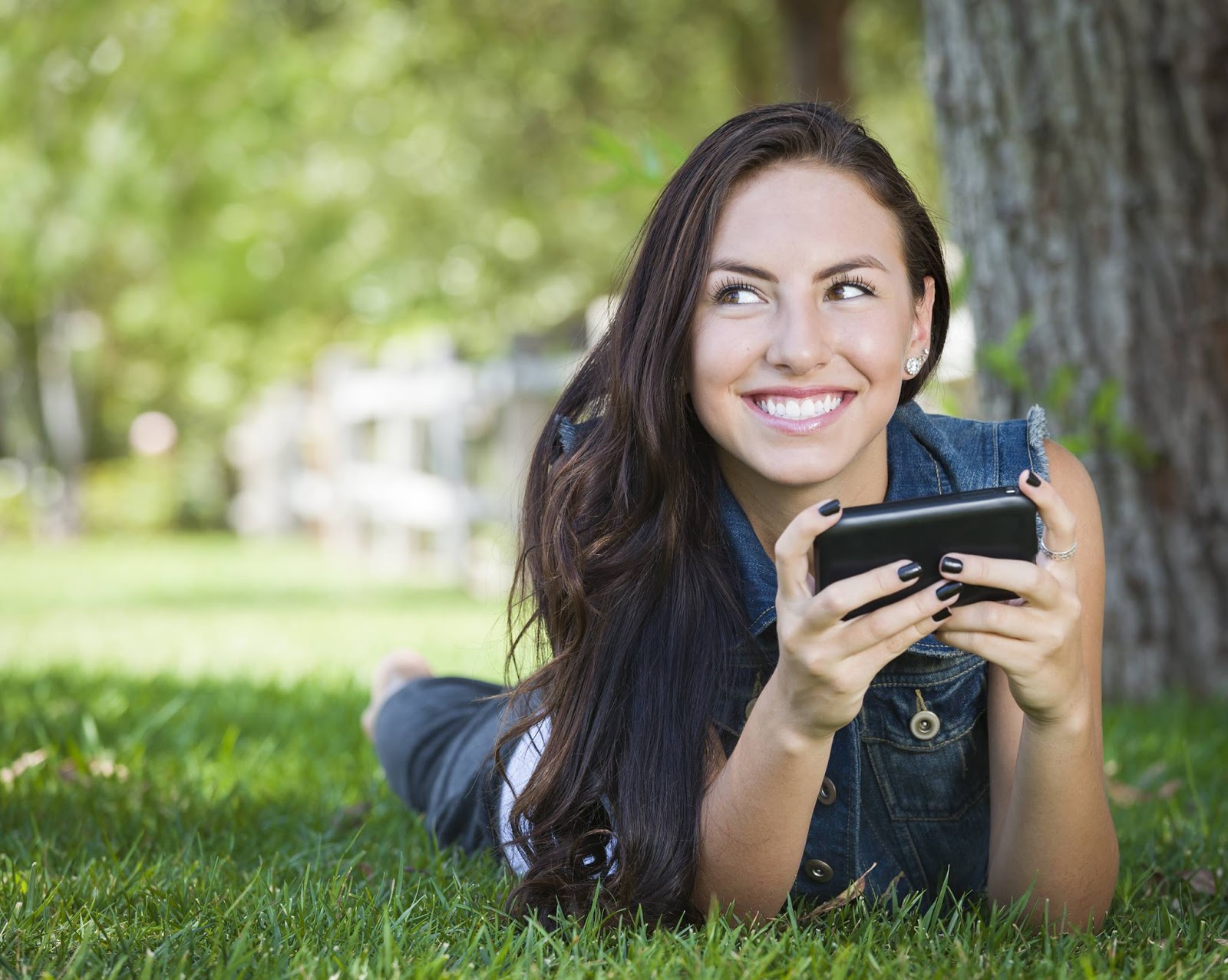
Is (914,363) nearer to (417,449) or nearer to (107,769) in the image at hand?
(107,769)

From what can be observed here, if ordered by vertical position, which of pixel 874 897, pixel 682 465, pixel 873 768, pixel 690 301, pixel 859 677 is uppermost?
pixel 690 301

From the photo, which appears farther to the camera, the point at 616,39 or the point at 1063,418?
the point at 616,39

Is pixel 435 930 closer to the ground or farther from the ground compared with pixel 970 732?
closer to the ground

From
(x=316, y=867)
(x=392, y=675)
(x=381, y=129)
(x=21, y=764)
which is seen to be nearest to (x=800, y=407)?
(x=316, y=867)

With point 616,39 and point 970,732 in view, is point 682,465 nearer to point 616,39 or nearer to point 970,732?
point 970,732

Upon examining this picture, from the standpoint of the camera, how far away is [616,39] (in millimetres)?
9586

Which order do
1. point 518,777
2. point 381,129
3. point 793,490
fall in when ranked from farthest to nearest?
point 381,129, point 518,777, point 793,490

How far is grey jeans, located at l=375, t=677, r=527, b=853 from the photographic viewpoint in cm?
254

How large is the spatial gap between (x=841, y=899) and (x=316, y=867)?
86cm

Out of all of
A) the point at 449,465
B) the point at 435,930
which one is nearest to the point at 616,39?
the point at 449,465

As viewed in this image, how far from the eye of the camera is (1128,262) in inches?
151

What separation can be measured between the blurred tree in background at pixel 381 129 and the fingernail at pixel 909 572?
6.79 m

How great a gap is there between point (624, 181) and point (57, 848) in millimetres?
2209

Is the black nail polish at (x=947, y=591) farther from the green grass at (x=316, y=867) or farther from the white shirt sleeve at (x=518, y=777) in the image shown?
the white shirt sleeve at (x=518, y=777)
